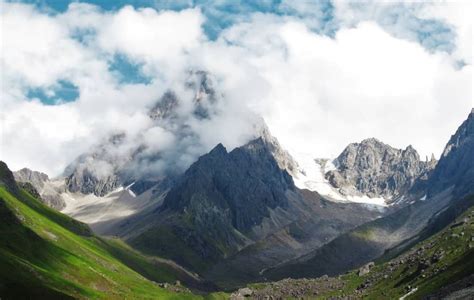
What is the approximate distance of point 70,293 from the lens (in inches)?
6658

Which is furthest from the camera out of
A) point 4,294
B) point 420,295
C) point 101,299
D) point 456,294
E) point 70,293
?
point 420,295

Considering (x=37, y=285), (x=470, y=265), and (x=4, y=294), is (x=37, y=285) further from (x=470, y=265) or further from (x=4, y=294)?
(x=470, y=265)

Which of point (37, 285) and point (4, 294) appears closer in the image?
point (4, 294)

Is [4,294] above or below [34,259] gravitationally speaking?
below

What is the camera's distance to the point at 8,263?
15862 cm

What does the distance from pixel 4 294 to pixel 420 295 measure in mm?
126505

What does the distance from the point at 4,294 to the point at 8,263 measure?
2474 centimetres

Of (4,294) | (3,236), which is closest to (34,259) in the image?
(3,236)

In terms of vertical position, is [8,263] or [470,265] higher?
[8,263]

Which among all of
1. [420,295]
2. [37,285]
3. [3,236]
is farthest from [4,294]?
[420,295]

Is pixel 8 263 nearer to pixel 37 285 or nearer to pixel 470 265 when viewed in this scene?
pixel 37 285

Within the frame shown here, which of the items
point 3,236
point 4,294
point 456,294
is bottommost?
point 456,294

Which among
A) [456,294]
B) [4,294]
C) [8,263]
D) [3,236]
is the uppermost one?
[3,236]

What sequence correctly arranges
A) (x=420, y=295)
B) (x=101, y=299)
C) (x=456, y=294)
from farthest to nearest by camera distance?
1. (x=420, y=295)
2. (x=101, y=299)
3. (x=456, y=294)
